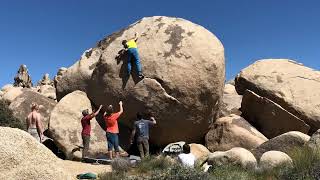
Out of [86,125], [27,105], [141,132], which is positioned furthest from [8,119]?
[141,132]

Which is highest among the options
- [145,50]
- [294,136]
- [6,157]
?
[145,50]

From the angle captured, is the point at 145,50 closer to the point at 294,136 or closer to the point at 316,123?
the point at 294,136

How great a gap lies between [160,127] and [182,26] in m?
3.29

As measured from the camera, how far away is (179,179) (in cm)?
906

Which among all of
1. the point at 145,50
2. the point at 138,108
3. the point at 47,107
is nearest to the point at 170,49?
the point at 145,50

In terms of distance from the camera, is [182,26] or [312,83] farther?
[312,83]

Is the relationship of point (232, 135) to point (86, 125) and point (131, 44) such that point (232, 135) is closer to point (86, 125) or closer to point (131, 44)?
point (131, 44)

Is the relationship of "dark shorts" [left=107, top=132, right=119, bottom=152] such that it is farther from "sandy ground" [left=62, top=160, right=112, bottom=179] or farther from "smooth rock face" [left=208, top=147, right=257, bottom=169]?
"smooth rock face" [left=208, top=147, right=257, bottom=169]

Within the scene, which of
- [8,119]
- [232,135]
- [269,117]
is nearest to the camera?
[232,135]

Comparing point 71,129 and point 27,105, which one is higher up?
point 27,105

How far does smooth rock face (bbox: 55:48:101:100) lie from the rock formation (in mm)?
40048

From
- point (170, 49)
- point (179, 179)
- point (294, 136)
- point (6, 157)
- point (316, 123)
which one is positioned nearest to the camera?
point (6, 157)

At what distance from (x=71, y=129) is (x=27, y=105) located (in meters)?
2.81

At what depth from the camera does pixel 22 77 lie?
5734 cm
